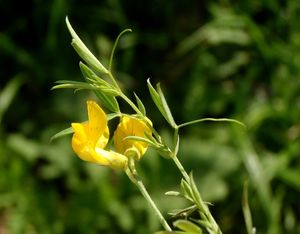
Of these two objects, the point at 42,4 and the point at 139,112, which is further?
the point at 42,4

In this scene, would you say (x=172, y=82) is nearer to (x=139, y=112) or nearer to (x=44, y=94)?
(x=44, y=94)

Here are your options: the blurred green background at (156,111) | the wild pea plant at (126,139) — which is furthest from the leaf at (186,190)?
the blurred green background at (156,111)

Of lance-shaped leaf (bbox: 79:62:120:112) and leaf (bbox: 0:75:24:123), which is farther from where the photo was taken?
leaf (bbox: 0:75:24:123)

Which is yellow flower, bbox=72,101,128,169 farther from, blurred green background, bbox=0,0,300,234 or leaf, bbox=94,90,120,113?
blurred green background, bbox=0,0,300,234

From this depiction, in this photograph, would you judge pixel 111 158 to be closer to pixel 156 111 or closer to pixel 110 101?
pixel 110 101

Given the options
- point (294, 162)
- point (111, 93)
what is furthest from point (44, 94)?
point (111, 93)

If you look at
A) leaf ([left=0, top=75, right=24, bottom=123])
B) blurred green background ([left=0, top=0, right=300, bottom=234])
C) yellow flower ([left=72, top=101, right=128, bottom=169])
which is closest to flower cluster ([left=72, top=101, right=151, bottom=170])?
yellow flower ([left=72, top=101, right=128, bottom=169])

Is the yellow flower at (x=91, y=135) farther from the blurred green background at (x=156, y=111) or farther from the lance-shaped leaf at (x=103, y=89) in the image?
the blurred green background at (x=156, y=111)

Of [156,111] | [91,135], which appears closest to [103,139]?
[91,135]
